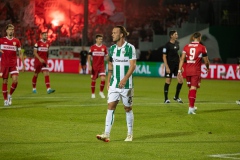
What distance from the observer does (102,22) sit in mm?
54844

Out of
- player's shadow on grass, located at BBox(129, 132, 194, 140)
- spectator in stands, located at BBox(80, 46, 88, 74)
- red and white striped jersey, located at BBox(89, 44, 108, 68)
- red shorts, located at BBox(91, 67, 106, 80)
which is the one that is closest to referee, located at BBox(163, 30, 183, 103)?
red and white striped jersey, located at BBox(89, 44, 108, 68)

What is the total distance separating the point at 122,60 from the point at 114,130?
2.50m

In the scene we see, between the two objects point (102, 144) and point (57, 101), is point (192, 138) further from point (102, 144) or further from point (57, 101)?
point (57, 101)

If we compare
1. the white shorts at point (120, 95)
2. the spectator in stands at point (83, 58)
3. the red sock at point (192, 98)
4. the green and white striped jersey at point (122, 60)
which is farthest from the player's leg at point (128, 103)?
the spectator in stands at point (83, 58)

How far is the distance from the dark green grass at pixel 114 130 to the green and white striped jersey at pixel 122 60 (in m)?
1.22

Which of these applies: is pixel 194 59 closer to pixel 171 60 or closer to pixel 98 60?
pixel 171 60

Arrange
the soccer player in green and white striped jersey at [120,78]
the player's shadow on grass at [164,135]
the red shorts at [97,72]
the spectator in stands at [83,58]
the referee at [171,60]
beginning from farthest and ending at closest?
the spectator in stands at [83,58]
the red shorts at [97,72]
the referee at [171,60]
the player's shadow on grass at [164,135]
the soccer player in green and white striped jersey at [120,78]

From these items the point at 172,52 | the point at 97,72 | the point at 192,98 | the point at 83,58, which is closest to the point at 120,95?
the point at 192,98

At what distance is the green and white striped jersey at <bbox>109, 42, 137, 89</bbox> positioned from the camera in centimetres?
1208

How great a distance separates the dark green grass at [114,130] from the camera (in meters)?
10.8

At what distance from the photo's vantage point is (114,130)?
14078mm

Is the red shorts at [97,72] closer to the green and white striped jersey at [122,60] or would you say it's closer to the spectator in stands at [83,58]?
the green and white striped jersey at [122,60]

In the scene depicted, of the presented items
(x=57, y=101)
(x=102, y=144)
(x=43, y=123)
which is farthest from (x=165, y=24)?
(x=102, y=144)

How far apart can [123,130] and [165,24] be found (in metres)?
36.3
